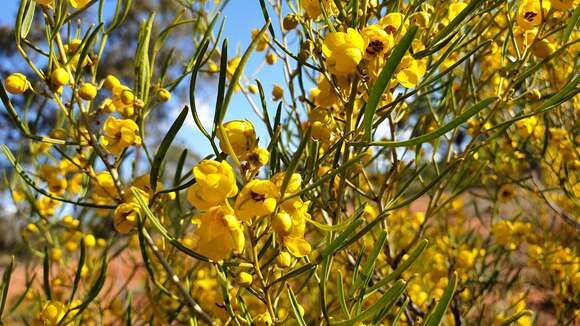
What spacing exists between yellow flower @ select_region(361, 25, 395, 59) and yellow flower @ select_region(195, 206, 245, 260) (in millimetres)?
313

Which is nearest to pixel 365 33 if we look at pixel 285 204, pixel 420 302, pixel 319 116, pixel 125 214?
pixel 319 116

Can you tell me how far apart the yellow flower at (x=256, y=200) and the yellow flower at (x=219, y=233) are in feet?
0.05

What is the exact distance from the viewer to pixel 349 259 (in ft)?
4.18

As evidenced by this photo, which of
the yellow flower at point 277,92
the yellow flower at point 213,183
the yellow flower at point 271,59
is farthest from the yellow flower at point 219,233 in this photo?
the yellow flower at point 271,59

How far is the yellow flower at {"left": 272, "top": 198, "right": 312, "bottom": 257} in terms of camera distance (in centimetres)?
64

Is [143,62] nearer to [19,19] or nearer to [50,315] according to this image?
[19,19]

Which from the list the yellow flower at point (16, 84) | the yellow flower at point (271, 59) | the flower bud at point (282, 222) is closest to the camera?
the flower bud at point (282, 222)

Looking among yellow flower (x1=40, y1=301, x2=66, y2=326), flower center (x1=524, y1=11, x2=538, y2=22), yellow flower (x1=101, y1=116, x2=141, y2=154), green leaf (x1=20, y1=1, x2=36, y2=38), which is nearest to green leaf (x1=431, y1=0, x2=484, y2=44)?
flower center (x1=524, y1=11, x2=538, y2=22)

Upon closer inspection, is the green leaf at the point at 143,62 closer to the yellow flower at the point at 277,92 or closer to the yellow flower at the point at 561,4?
the yellow flower at the point at 277,92

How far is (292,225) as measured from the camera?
2.21ft

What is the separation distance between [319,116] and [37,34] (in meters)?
10.1

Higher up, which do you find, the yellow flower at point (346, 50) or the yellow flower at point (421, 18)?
the yellow flower at point (421, 18)

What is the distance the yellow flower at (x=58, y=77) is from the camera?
0.87 meters

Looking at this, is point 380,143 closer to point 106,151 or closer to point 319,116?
point 319,116
